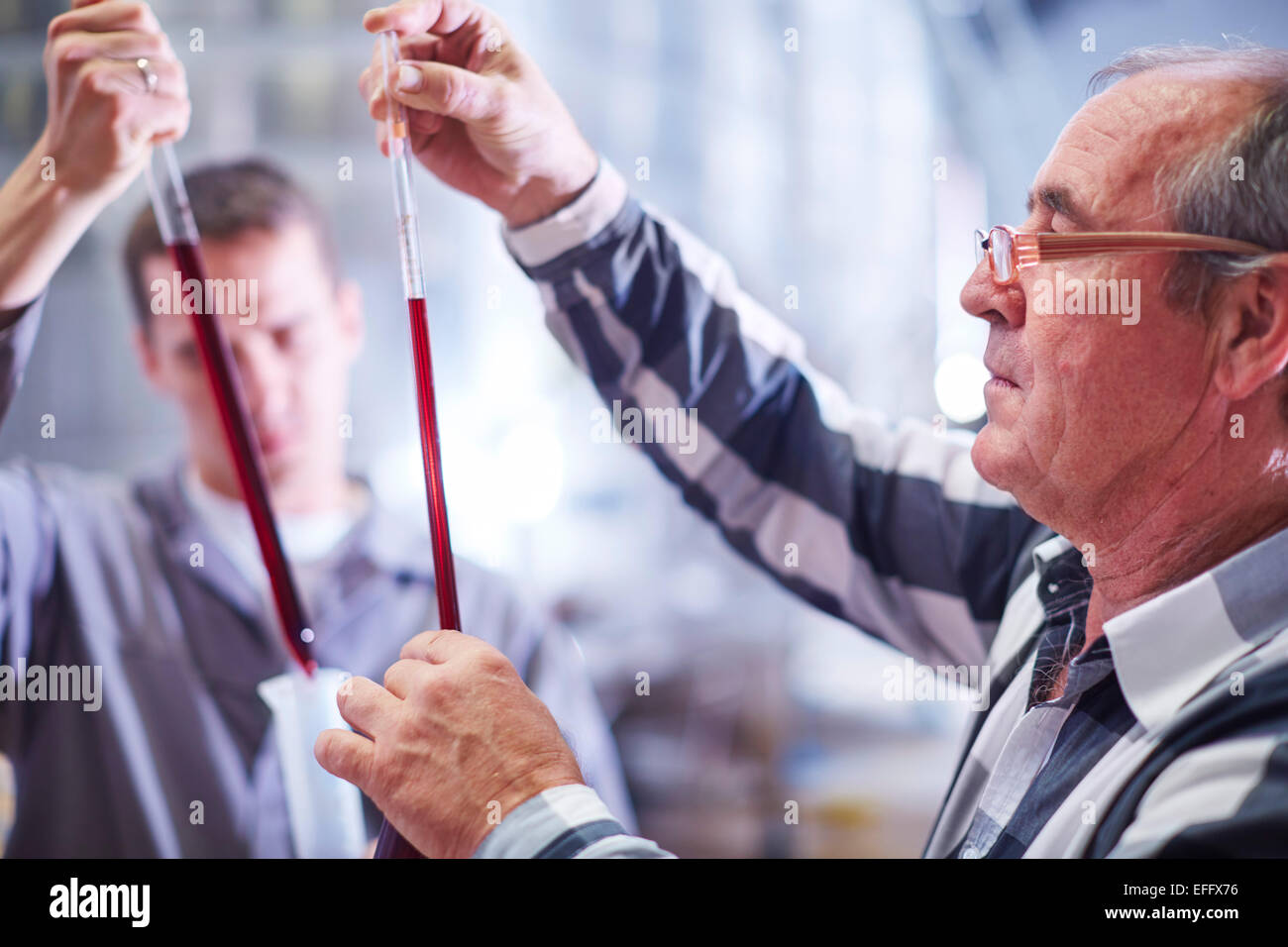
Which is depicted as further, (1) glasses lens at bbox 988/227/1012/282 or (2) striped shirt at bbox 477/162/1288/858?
(1) glasses lens at bbox 988/227/1012/282

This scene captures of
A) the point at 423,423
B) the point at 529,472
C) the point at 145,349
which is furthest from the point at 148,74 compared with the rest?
the point at 529,472

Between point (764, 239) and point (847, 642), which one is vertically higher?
point (764, 239)

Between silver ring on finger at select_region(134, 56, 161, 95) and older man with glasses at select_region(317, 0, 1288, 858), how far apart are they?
0.20 metres

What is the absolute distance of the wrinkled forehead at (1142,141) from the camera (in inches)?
30.1

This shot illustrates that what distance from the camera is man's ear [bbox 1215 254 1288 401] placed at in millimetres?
755

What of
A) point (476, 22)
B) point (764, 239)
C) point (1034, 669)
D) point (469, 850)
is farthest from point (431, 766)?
point (764, 239)

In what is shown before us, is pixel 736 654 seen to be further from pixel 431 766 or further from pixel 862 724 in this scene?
pixel 431 766

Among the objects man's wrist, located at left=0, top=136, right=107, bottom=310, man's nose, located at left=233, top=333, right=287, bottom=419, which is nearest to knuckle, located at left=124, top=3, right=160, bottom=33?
man's wrist, located at left=0, top=136, right=107, bottom=310

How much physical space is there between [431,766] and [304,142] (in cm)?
104

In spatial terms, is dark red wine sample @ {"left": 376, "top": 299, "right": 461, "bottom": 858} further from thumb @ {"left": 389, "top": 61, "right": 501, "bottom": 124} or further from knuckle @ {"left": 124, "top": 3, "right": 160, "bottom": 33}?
knuckle @ {"left": 124, "top": 3, "right": 160, "bottom": 33}

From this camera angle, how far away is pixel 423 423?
2.58ft

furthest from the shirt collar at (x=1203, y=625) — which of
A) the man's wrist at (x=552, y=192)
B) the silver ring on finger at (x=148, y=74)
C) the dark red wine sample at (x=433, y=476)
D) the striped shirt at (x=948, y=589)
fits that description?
the silver ring on finger at (x=148, y=74)

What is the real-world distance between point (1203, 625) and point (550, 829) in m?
0.52

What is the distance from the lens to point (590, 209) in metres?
0.97
